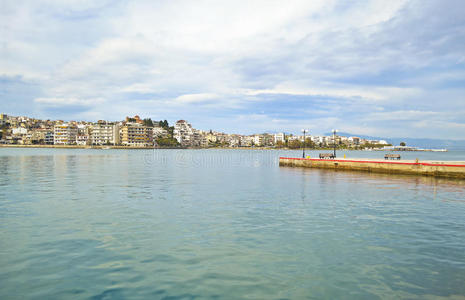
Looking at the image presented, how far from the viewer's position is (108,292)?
740 centimetres

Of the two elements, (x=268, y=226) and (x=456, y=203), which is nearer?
(x=268, y=226)

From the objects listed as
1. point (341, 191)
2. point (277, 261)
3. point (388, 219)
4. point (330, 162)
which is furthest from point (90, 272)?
point (330, 162)

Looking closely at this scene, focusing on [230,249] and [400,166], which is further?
[400,166]

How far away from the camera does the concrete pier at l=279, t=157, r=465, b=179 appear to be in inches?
1420

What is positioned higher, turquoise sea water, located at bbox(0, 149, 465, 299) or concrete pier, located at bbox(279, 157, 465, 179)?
concrete pier, located at bbox(279, 157, 465, 179)

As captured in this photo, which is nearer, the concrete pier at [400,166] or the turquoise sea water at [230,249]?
the turquoise sea water at [230,249]

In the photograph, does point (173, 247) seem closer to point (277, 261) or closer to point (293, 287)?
point (277, 261)

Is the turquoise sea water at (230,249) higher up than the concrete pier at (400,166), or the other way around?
the concrete pier at (400,166)

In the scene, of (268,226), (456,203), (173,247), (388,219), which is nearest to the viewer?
(173,247)

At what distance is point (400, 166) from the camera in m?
40.6

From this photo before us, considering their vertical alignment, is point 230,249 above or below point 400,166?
below

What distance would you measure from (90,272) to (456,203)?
2119 cm

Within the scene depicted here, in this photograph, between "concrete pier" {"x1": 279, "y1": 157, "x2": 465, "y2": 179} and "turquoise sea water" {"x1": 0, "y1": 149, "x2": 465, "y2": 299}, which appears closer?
"turquoise sea water" {"x1": 0, "y1": 149, "x2": 465, "y2": 299}

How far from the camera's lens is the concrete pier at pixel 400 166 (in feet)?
118
